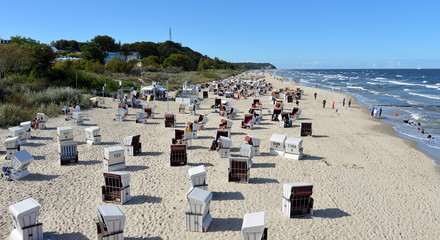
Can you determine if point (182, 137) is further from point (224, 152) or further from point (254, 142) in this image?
point (254, 142)

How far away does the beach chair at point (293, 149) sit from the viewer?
12.6 meters

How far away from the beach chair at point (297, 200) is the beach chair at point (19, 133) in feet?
39.7

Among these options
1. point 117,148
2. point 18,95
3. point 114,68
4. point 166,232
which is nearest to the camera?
point 166,232

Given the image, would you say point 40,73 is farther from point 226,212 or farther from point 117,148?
point 226,212

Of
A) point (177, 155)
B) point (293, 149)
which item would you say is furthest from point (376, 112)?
point (177, 155)

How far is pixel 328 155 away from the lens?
1384 cm

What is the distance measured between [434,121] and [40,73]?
121ft

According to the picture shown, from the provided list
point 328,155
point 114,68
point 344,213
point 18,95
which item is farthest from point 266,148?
point 114,68

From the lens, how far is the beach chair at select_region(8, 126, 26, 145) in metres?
13.2

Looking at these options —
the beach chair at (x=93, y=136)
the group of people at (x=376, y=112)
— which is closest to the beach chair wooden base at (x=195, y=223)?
the beach chair at (x=93, y=136)

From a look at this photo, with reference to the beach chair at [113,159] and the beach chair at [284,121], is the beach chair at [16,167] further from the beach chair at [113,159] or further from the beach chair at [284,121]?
the beach chair at [284,121]

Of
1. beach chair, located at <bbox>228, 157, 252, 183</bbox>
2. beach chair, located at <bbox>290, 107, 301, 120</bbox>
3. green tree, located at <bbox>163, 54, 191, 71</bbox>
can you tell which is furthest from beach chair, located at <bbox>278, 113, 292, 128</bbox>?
green tree, located at <bbox>163, 54, 191, 71</bbox>

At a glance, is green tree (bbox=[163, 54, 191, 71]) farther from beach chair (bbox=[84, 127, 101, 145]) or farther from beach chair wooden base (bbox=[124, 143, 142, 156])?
beach chair wooden base (bbox=[124, 143, 142, 156])

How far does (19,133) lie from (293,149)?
40.2 ft
